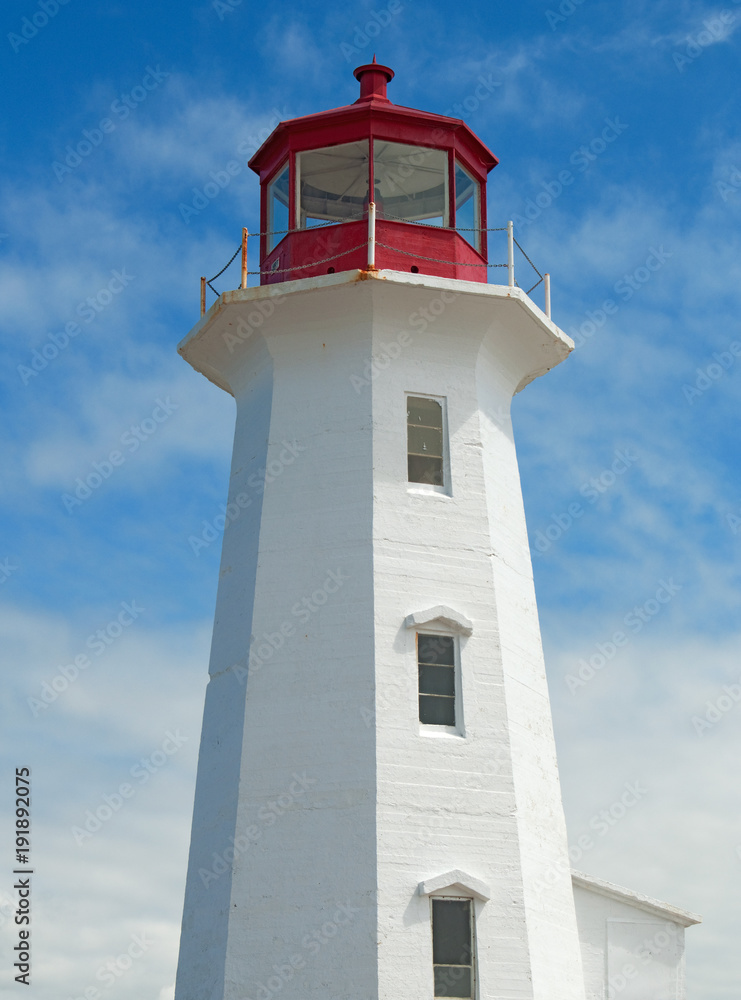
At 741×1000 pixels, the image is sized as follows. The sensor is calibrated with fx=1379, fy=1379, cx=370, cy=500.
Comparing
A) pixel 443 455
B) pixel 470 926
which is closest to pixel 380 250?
pixel 443 455

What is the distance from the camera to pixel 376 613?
15.7m

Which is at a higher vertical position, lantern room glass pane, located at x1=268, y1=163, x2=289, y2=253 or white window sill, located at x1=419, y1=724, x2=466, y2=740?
lantern room glass pane, located at x1=268, y1=163, x2=289, y2=253

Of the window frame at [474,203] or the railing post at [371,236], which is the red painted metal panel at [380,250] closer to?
the railing post at [371,236]

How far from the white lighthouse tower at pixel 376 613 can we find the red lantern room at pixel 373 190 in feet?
0.12

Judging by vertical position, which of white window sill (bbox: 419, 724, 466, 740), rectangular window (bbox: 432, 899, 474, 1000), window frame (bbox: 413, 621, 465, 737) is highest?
window frame (bbox: 413, 621, 465, 737)

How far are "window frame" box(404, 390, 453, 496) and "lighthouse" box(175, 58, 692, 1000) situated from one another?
3 centimetres

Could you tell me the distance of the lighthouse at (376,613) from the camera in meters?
14.6

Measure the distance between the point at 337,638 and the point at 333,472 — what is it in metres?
2.12

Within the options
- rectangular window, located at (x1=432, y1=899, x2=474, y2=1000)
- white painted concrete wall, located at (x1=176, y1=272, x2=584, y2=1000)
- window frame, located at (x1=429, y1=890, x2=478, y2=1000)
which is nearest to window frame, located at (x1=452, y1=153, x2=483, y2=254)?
white painted concrete wall, located at (x1=176, y1=272, x2=584, y2=1000)

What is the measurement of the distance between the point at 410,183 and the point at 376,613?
6154 millimetres

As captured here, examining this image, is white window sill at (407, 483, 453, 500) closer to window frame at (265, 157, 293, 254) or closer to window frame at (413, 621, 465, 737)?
window frame at (413, 621, 465, 737)

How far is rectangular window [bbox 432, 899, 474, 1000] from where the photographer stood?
1442 cm

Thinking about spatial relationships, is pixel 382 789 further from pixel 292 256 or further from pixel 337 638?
pixel 292 256

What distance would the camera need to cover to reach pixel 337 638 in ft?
51.3
